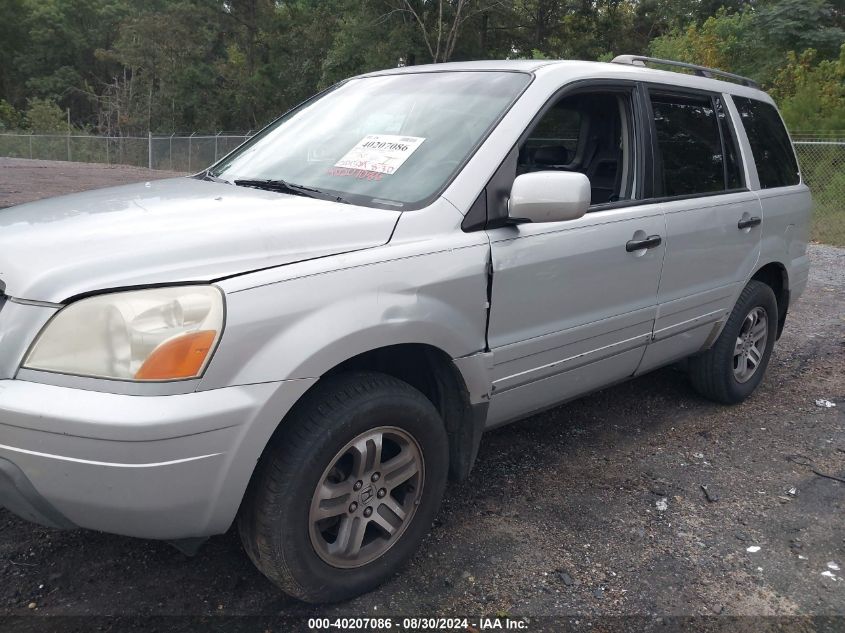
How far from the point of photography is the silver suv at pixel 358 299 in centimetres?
209

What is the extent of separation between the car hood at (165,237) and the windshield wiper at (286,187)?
Answer: 71mm

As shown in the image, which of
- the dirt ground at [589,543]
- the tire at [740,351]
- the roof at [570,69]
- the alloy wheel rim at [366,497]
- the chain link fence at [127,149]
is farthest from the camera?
the chain link fence at [127,149]

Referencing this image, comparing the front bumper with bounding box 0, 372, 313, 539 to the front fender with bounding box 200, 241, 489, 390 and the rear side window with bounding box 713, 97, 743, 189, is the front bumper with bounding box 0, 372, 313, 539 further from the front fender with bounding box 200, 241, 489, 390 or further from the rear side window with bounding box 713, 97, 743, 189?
the rear side window with bounding box 713, 97, 743, 189

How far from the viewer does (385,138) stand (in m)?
3.22

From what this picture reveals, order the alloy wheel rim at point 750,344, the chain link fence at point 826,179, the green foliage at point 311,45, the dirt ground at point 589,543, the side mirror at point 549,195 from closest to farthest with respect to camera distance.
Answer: the dirt ground at point 589,543 < the side mirror at point 549,195 < the alloy wheel rim at point 750,344 < the chain link fence at point 826,179 < the green foliage at point 311,45

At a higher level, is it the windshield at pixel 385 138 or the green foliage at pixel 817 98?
the green foliage at pixel 817 98

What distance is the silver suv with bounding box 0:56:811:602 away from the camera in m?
2.09

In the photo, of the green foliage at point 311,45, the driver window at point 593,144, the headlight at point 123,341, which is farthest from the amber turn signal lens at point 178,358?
the green foliage at point 311,45

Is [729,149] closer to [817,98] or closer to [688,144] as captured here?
[688,144]

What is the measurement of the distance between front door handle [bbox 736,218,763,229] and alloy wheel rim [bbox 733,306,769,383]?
576 mm

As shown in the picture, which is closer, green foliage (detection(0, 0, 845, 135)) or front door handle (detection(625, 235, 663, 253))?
front door handle (detection(625, 235, 663, 253))

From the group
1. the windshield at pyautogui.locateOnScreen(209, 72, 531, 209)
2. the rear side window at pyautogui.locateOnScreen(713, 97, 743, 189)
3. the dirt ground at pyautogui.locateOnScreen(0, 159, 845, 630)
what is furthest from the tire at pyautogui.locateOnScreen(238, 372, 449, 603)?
the rear side window at pyautogui.locateOnScreen(713, 97, 743, 189)

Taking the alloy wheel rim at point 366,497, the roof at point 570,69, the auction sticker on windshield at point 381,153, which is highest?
the roof at point 570,69

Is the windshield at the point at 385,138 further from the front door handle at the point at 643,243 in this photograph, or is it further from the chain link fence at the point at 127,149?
the chain link fence at the point at 127,149
